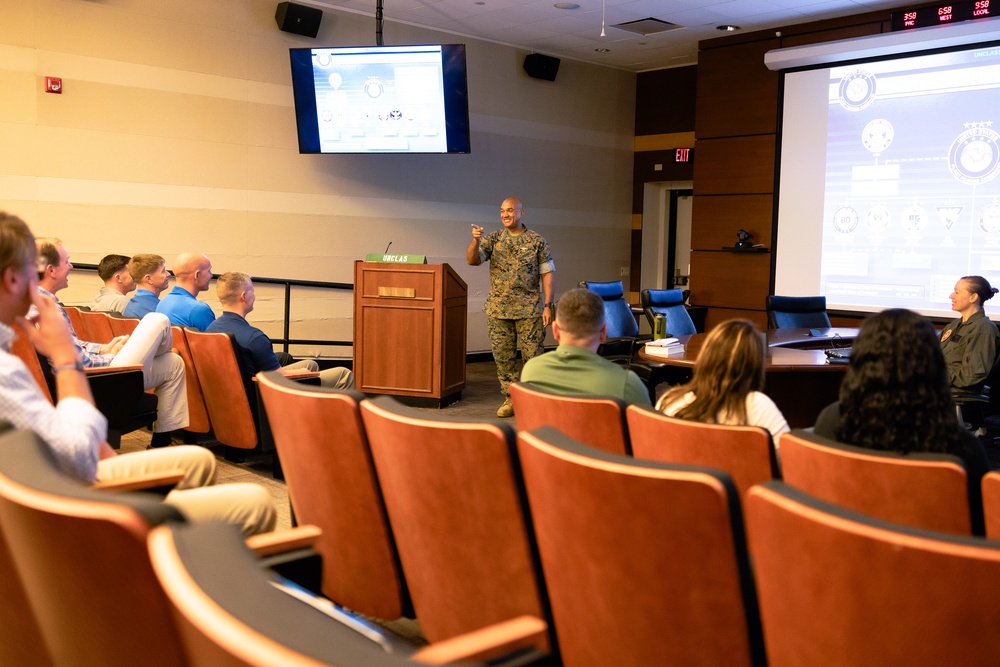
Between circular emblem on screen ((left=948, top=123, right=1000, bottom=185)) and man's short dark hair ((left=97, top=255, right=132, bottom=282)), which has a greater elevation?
circular emblem on screen ((left=948, top=123, right=1000, bottom=185))

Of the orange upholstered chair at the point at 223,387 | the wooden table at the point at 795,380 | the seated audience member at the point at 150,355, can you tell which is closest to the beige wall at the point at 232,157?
the seated audience member at the point at 150,355

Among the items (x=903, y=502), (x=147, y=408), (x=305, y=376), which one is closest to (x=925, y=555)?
(x=903, y=502)

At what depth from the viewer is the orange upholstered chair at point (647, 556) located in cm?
135

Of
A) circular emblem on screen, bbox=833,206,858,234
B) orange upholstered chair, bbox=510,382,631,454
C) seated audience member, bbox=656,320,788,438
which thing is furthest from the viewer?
circular emblem on screen, bbox=833,206,858,234

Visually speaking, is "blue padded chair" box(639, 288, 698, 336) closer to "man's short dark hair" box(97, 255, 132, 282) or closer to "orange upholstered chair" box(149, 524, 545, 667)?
"man's short dark hair" box(97, 255, 132, 282)

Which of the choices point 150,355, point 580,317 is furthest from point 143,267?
point 580,317

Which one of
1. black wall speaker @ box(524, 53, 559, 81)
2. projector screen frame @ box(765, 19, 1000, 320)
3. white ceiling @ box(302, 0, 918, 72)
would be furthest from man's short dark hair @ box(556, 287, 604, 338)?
black wall speaker @ box(524, 53, 559, 81)

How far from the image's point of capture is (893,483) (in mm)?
1793

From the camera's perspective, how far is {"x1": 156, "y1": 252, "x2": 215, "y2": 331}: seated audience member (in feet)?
16.9

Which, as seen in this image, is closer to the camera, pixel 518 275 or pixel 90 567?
pixel 90 567

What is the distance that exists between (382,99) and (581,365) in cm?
522

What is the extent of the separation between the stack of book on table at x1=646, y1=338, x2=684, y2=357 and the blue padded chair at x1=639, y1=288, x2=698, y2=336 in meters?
2.01

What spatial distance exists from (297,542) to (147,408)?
10.5 ft

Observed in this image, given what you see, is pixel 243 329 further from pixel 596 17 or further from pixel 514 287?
pixel 596 17
